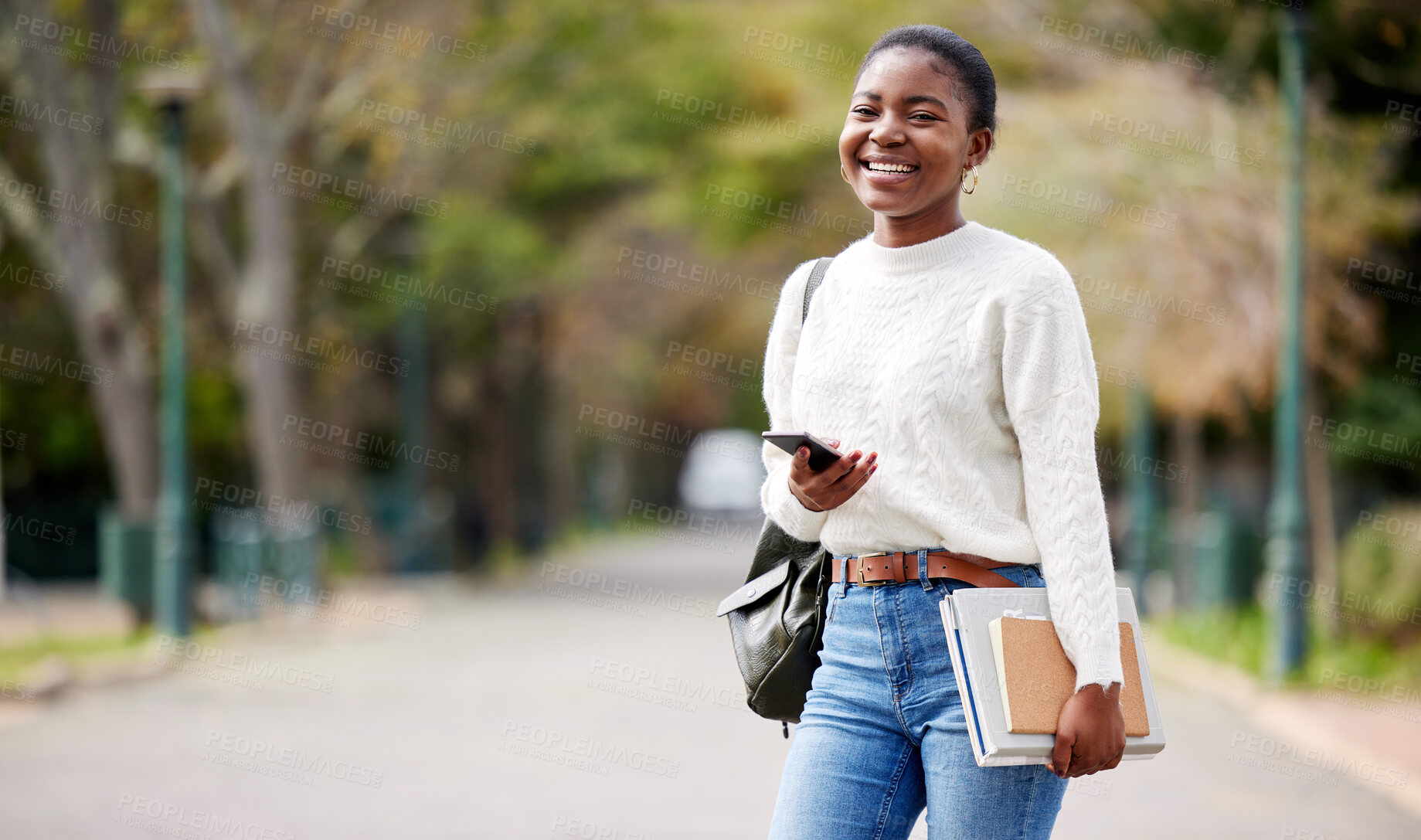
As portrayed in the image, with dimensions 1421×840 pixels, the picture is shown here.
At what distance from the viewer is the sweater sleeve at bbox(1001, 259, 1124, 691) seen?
8.75ft

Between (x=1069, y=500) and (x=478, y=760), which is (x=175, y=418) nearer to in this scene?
(x=478, y=760)

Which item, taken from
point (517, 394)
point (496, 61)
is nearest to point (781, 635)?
point (496, 61)

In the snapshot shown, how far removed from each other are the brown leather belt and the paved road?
170 inches

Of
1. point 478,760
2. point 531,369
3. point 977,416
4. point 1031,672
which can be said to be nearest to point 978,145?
point 977,416

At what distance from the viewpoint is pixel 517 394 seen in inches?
1323

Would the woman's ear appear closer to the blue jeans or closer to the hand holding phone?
the hand holding phone

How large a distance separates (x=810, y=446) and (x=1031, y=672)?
49 centimetres

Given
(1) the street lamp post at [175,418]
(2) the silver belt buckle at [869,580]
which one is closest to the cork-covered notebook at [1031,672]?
(2) the silver belt buckle at [869,580]

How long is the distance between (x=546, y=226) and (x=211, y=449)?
6608 mm

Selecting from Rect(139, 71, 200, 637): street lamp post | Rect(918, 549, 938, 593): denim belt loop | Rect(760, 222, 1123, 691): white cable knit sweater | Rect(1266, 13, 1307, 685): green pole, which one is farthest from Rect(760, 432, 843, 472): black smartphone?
Rect(139, 71, 200, 637): street lamp post

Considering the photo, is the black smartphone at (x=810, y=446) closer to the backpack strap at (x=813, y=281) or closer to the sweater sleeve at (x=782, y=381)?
the sweater sleeve at (x=782, y=381)

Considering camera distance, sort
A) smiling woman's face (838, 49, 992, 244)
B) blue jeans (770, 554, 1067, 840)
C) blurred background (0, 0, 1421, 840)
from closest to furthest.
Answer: blue jeans (770, 554, 1067, 840)
smiling woman's face (838, 49, 992, 244)
blurred background (0, 0, 1421, 840)

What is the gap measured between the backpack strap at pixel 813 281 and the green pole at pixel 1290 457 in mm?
9306

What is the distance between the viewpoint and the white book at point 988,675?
2.63 m
